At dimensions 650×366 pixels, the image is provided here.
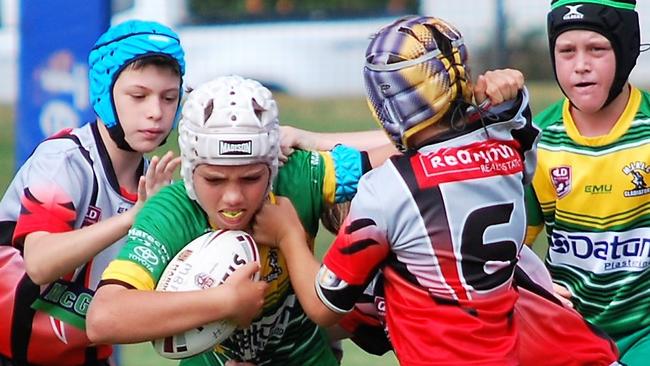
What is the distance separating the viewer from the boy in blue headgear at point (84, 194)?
4.36 meters

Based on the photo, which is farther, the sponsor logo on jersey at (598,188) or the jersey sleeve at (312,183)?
the sponsor logo on jersey at (598,188)

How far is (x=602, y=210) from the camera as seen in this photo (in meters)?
4.94

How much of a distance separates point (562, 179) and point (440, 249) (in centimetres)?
A: 126

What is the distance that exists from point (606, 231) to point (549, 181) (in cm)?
28

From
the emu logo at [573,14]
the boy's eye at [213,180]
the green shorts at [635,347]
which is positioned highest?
the emu logo at [573,14]

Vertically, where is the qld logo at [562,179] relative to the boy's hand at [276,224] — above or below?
below

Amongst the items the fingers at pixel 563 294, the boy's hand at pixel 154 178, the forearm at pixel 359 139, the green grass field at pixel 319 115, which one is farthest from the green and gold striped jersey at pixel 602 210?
the green grass field at pixel 319 115

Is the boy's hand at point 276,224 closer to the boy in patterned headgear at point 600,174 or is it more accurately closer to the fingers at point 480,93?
the fingers at point 480,93

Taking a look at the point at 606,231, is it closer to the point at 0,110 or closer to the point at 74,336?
the point at 74,336

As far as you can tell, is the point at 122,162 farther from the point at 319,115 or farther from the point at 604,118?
the point at 319,115

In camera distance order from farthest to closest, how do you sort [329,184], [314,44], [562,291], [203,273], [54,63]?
1. [314,44]
2. [54,63]
3. [562,291]
4. [329,184]
5. [203,273]

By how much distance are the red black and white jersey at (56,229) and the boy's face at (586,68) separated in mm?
1582

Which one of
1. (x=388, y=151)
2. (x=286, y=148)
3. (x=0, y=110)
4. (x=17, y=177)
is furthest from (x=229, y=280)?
(x=0, y=110)

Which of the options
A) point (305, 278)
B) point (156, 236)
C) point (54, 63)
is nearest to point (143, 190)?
point (156, 236)
